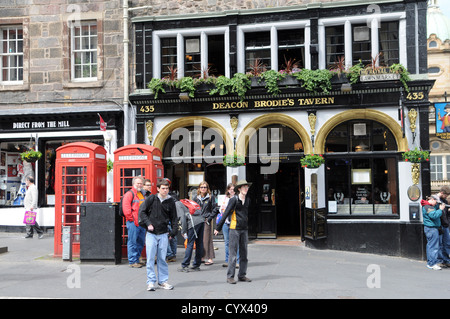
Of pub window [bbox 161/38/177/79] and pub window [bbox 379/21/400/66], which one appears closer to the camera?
pub window [bbox 379/21/400/66]

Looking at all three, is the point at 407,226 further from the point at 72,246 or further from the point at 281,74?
the point at 72,246

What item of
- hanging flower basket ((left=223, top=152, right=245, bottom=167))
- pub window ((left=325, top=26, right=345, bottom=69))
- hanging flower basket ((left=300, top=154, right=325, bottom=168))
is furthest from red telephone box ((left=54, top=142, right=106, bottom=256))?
pub window ((left=325, top=26, right=345, bottom=69))

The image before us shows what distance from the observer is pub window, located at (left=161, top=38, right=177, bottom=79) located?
52.2 ft

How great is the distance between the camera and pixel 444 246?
466 inches

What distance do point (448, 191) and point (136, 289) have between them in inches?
324

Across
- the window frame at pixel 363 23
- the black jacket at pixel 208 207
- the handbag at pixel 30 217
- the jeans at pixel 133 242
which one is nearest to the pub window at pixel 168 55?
the window frame at pixel 363 23

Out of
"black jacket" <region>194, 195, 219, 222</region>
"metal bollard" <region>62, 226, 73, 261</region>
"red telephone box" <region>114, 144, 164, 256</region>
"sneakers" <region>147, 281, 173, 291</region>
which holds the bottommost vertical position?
"sneakers" <region>147, 281, 173, 291</region>

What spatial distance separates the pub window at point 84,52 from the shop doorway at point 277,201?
22.7 feet

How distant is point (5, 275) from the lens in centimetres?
957

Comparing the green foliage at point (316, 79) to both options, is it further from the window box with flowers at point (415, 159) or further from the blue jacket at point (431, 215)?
the blue jacket at point (431, 215)

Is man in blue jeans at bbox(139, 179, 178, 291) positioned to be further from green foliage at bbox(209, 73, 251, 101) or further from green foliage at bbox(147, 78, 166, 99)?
green foliage at bbox(147, 78, 166, 99)

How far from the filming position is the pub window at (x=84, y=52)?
1655 cm

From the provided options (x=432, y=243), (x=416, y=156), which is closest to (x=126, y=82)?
(x=416, y=156)

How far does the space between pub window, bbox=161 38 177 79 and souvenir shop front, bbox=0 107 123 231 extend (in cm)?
226
